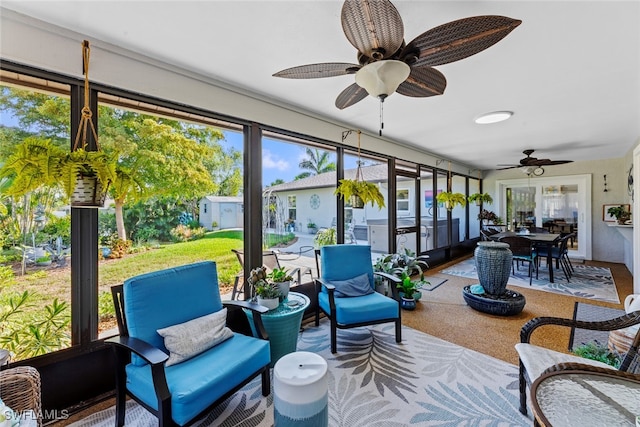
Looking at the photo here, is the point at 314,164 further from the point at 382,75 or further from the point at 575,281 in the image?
the point at 575,281

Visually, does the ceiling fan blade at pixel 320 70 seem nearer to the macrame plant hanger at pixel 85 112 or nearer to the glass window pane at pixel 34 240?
the macrame plant hanger at pixel 85 112

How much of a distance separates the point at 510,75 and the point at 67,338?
417 centimetres

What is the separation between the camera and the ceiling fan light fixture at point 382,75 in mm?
1461

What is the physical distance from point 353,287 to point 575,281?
464cm

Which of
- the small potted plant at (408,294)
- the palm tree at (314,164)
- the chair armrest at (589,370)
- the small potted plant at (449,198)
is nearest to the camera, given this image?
the chair armrest at (589,370)

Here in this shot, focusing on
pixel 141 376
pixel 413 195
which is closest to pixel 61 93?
pixel 141 376

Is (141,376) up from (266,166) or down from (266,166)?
down

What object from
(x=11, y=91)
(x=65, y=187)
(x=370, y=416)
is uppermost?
(x=11, y=91)

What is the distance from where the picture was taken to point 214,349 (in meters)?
1.89

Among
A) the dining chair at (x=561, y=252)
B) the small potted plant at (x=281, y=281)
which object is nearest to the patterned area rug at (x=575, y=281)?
the dining chair at (x=561, y=252)

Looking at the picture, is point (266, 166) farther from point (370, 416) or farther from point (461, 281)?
point (461, 281)

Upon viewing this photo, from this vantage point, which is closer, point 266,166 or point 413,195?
point 266,166

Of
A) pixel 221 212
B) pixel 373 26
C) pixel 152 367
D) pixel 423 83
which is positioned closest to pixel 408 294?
pixel 221 212

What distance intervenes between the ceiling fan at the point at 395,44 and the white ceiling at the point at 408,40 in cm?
35
